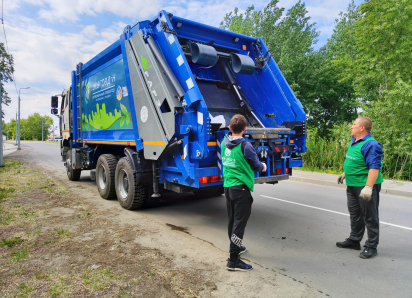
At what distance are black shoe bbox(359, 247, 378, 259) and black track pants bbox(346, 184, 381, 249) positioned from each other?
50mm

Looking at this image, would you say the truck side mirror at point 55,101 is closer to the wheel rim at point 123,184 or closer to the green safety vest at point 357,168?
the wheel rim at point 123,184

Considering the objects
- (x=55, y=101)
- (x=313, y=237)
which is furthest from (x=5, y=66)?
(x=313, y=237)

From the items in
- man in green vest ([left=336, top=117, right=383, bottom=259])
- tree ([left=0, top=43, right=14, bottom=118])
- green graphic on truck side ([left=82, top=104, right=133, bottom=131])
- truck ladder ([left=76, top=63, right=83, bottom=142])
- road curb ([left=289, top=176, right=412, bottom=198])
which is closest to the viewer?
man in green vest ([left=336, top=117, right=383, bottom=259])

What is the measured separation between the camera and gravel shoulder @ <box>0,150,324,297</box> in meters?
2.80

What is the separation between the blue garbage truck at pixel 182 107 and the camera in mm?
4348

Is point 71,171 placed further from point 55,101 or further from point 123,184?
point 123,184

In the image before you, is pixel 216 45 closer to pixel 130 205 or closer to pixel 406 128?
pixel 130 205

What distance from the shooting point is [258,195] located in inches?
294

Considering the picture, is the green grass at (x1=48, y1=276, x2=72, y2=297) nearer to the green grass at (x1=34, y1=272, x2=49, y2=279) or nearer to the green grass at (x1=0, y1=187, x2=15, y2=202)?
the green grass at (x1=34, y1=272, x2=49, y2=279)

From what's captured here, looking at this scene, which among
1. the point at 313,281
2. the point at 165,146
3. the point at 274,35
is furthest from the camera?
the point at 274,35

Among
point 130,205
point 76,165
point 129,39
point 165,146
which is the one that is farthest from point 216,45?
point 76,165

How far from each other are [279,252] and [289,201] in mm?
3189

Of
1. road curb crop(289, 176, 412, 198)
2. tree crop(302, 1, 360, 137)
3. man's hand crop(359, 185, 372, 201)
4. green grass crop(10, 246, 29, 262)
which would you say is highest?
tree crop(302, 1, 360, 137)

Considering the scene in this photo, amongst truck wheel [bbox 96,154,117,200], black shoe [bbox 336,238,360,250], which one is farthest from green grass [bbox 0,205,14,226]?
black shoe [bbox 336,238,360,250]
